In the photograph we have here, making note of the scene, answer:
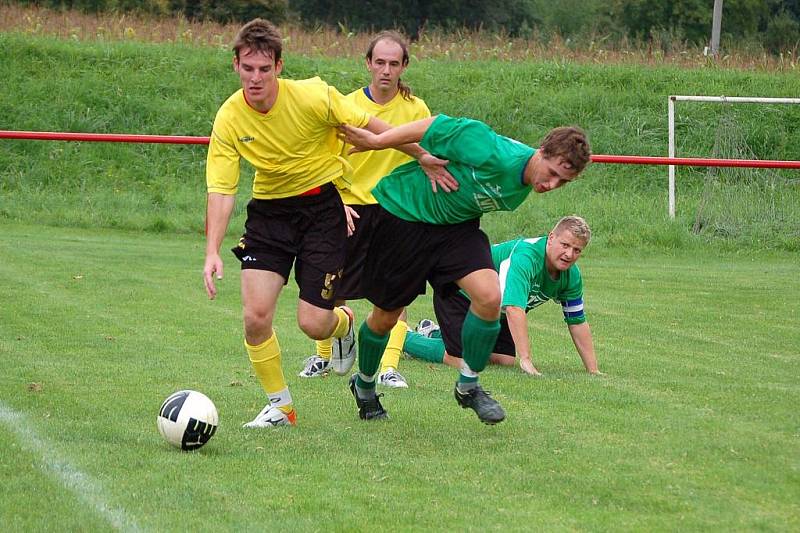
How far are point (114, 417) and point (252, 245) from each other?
1.22 metres

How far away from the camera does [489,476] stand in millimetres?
5297

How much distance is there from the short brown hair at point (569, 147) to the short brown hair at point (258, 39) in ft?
4.95

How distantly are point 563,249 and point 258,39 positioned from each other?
300cm

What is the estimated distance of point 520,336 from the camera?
8312 mm

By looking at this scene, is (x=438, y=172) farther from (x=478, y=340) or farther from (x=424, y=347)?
(x=424, y=347)

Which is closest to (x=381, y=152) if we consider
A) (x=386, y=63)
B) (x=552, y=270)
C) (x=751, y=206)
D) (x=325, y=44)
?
(x=386, y=63)

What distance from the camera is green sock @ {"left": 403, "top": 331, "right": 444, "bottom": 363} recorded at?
9094 millimetres

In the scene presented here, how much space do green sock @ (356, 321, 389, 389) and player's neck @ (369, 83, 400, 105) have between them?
6.42 ft

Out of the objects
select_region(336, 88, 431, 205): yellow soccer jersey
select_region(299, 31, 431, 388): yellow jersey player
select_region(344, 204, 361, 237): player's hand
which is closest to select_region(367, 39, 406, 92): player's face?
select_region(299, 31, 431, 388): yellow jersey player

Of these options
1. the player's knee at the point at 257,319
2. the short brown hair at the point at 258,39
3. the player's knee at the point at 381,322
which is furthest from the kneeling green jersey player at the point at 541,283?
the short brown hair at the point at 258,39

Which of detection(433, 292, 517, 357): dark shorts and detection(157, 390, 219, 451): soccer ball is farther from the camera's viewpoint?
detection(433, 292, 517, 357): dark shorts

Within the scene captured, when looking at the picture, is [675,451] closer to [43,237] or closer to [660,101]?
[43,237]

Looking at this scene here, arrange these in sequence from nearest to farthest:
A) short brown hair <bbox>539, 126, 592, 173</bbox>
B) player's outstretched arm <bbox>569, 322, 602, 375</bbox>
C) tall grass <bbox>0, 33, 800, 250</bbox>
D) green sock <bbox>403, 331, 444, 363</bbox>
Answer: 1. short brown hair <bbox>539, 126, 592, 173</bbox>
2. player's outstretched arm <bbox>569, 322, 602, 375</bbox>
3. green sock <bbox>403, 331, 444, 363</bbox>
4. tall grass <bbox>0, 33, 800, 250</bbox>

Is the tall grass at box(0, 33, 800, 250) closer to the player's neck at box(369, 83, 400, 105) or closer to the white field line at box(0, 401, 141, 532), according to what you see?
the player's neck at box(369, 83, 400, 105)
